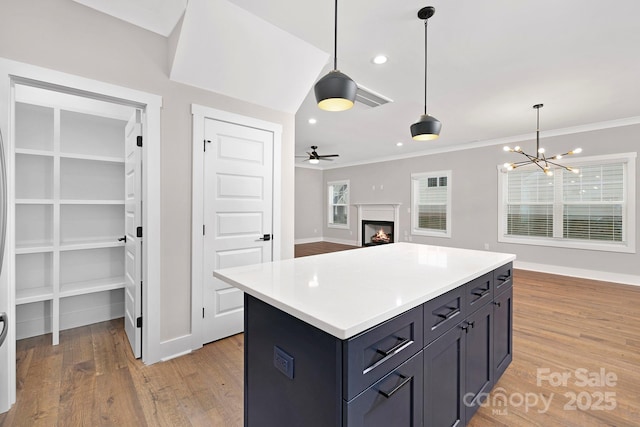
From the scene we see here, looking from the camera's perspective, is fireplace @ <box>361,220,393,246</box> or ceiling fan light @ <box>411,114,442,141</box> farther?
fireplace @ <box>361,220,393,246</box>

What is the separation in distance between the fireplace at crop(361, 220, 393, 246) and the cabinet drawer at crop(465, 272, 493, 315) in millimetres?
6285

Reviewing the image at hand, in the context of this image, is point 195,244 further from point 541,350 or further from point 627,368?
point 627,368

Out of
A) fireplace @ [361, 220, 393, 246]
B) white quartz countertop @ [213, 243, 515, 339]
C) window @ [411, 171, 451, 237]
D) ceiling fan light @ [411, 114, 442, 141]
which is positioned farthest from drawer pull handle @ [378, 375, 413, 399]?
fireplace @ [361, 220, 393, 246]

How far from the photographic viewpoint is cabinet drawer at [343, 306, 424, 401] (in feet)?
2.89

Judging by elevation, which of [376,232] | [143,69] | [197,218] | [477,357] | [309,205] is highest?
[143,69]

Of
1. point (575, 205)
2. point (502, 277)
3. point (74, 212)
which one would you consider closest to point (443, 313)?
point (502, 277)

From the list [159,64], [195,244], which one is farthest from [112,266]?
[159,64]

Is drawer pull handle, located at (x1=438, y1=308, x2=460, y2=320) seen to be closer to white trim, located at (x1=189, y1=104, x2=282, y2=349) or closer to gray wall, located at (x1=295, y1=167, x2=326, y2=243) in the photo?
white trim, located at (x1=189, y1=104, x2=282, y2=349)

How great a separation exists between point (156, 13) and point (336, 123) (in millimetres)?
3244

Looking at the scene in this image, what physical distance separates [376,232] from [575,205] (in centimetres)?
461

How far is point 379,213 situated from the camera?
8.28 metres

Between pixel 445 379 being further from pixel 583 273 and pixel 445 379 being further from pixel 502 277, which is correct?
pixel 583 273

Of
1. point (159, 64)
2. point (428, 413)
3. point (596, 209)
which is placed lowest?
point (428, 413)

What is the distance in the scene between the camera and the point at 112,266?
3.14 metres
